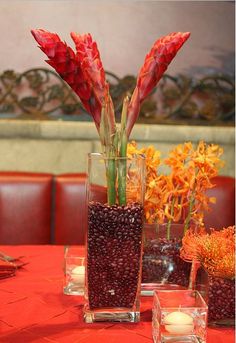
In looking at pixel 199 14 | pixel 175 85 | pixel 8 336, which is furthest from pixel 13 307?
pixel 199 14

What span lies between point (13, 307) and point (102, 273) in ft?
0.72

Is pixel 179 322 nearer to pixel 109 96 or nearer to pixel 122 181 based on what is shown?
pixel 122 181

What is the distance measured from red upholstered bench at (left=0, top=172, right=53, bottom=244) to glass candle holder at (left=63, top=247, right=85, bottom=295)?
92 cm

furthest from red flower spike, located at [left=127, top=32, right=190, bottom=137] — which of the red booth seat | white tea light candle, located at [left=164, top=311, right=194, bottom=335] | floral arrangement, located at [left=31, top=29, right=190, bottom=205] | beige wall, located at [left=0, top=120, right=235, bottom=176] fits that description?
beige wall, located at [left=0, top=120, right=235, bottom=176]

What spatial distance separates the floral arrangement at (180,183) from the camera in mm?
1188

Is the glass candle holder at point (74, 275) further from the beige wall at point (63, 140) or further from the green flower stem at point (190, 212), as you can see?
the beige wall at point (63, 140)

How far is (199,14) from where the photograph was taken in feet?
8.66

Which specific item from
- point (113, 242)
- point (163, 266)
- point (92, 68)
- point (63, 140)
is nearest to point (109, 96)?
point (92, 68)

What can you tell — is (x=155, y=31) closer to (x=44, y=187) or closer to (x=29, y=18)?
(x=29, y=18)

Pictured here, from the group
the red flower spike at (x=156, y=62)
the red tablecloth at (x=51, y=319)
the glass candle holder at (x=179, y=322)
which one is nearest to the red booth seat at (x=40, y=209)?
the red tablecloth at (x=51, y=319)

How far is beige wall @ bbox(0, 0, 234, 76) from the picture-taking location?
255 cm

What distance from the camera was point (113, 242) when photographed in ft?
3.27

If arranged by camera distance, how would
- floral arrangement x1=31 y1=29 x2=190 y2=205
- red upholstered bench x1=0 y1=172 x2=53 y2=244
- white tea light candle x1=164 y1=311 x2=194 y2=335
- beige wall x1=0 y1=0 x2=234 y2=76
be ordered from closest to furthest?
white tea light candle x1=164 y1=311 x2=194 y2=335 → floral arrangement x1=31 y1=29 x2=190 y2=205 → red upholstered bench x1=0 y1=172 x2=53 y2=244 → beige wall x1=0 y1=0 x2=234 y2=76

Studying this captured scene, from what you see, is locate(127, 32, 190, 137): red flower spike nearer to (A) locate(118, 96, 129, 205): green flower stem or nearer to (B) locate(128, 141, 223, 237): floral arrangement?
(A) locate(118, 96, 129, 205): green flower stem
